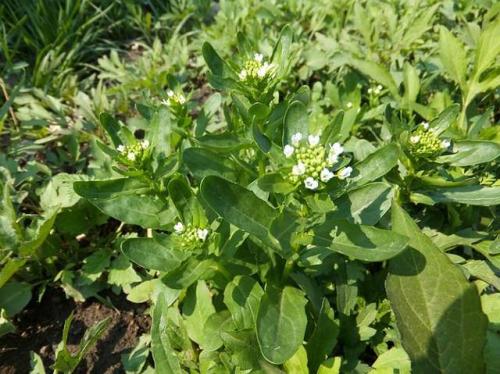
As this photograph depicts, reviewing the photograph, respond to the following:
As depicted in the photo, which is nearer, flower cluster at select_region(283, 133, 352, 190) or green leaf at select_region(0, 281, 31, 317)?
flower cluster at select_region(283, 133, 352, 190)

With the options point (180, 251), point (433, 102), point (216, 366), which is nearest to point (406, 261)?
point (180, 251)

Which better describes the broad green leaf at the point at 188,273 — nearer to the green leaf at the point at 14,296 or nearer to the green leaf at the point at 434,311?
the green leaf at the point at 434,311

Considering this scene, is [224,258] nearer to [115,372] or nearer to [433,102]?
[115,372]

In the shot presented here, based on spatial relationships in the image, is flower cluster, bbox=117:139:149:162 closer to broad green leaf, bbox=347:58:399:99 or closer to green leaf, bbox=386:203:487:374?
green leaf, bbox=386:203:487:374

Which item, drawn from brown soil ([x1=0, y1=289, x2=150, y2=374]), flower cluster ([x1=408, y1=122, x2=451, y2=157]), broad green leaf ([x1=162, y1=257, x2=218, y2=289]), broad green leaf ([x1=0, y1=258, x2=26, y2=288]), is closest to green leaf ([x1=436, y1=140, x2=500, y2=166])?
flower cluster ([x1=408, y1=122, x2=451, y2=157])

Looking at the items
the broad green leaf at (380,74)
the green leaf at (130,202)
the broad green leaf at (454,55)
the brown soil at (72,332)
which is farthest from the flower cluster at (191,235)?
the broad green leaf at (454,55)

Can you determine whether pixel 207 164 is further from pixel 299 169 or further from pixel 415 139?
pixel 415 139

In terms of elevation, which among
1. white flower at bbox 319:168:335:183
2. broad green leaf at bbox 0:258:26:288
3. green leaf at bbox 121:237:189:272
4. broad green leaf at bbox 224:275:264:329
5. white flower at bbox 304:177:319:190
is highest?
white flower at bbox 319:168:335:183
